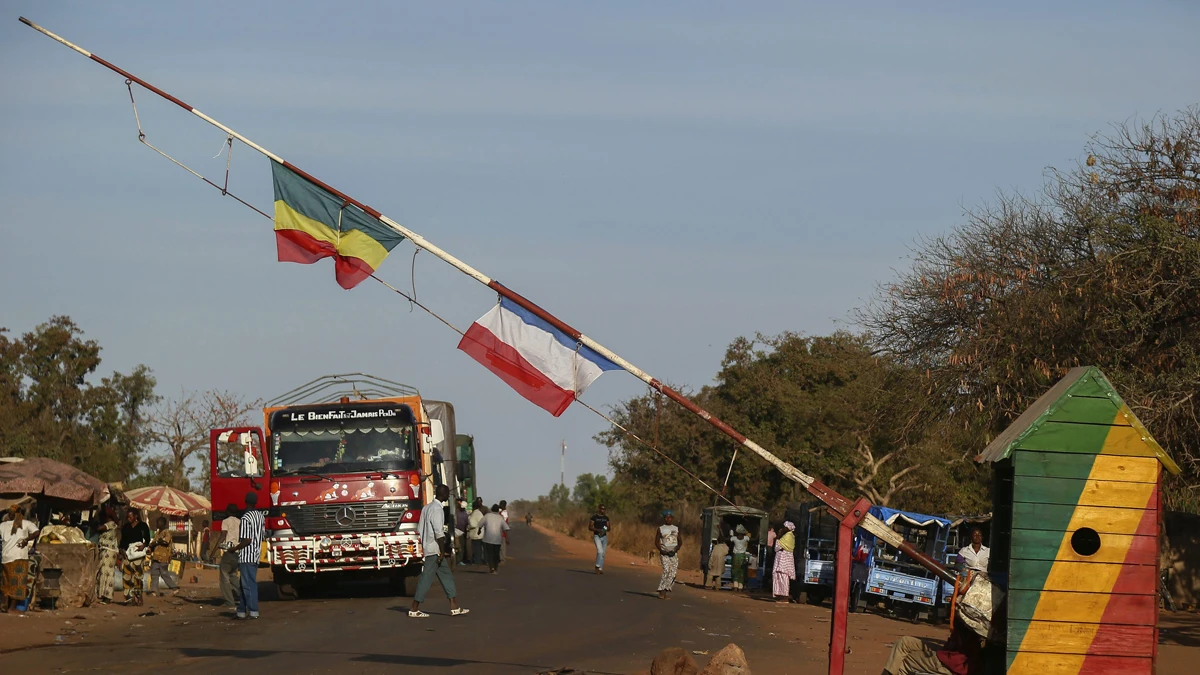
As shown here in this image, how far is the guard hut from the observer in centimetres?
908

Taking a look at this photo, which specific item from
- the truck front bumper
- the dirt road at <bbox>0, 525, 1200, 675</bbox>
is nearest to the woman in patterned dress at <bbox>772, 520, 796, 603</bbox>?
the dirt road at <bbox>0, 525, 1200, 675</bbox>

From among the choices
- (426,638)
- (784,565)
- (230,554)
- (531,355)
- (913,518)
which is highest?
(531,355)

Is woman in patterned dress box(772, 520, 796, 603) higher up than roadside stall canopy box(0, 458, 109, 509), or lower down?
lower down

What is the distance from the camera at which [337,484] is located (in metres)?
22.2

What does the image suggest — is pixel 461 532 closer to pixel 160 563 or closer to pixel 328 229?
pixel 160 563

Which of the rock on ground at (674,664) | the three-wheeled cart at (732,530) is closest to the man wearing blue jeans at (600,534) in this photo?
the three-wheeled cart at (732,530)

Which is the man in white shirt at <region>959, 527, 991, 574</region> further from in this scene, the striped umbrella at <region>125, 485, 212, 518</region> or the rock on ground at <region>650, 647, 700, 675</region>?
the striped umbrella at <region>125, 485, 212, 518</region>

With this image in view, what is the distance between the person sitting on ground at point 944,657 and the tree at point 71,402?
48098 mm

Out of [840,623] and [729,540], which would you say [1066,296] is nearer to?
[729,540]

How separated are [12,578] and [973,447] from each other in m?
21.0

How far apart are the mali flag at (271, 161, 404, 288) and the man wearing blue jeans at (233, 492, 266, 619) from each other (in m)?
8.70

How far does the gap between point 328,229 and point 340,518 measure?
11.2 m

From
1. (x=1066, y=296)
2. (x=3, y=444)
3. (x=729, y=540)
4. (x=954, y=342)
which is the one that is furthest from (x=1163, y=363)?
(x=3, y=444)

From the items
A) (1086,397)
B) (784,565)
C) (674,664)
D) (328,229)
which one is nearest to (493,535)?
(784,565)
